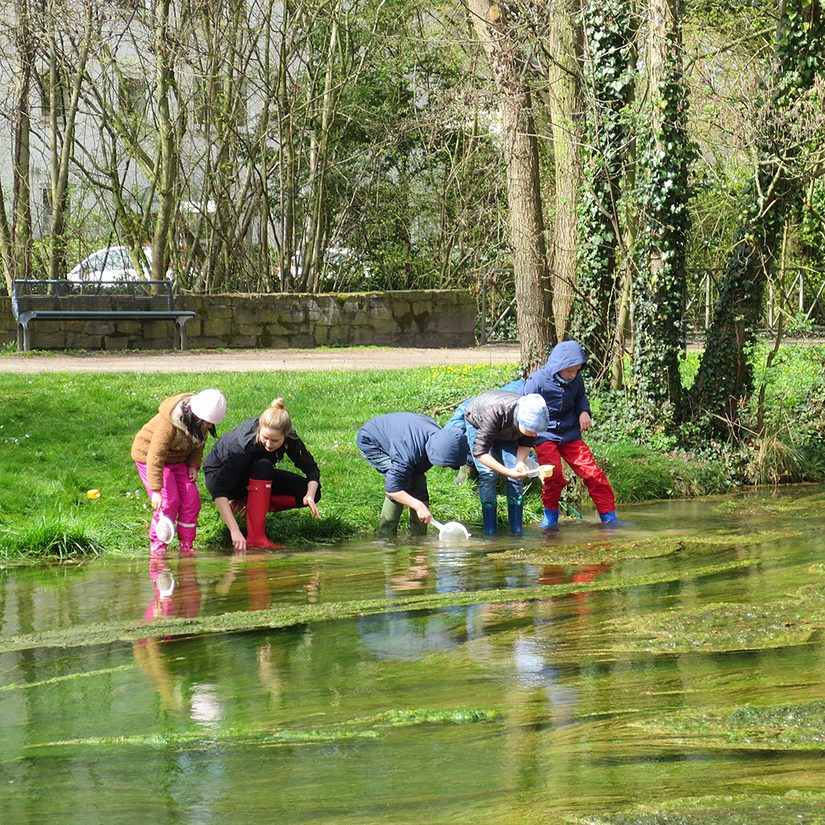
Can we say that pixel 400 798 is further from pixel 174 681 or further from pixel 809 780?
pixel 174 681

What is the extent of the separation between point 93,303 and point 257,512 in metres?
10.8

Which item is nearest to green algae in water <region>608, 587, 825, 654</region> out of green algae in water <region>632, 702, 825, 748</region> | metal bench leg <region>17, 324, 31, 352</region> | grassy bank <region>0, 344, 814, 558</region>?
green algae in water <region>632, 702, 825, 748</region>

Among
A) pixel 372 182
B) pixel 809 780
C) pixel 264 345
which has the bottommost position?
pixel 809 780

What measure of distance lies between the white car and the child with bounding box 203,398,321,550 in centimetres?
1320

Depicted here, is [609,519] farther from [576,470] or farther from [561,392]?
[561,392]

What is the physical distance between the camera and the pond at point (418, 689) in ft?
13.5

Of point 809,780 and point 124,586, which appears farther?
point 124,586

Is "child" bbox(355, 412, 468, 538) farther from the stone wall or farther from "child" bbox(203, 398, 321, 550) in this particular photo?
the stone wall

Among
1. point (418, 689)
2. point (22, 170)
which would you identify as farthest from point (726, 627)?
point (22, 170)

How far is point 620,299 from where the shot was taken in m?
13.2

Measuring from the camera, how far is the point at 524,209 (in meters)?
13.4

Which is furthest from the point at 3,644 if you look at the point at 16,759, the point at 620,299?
the point at 620,299

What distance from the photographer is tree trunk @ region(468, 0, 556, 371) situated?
13312 mm

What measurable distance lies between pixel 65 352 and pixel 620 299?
8.83 m
